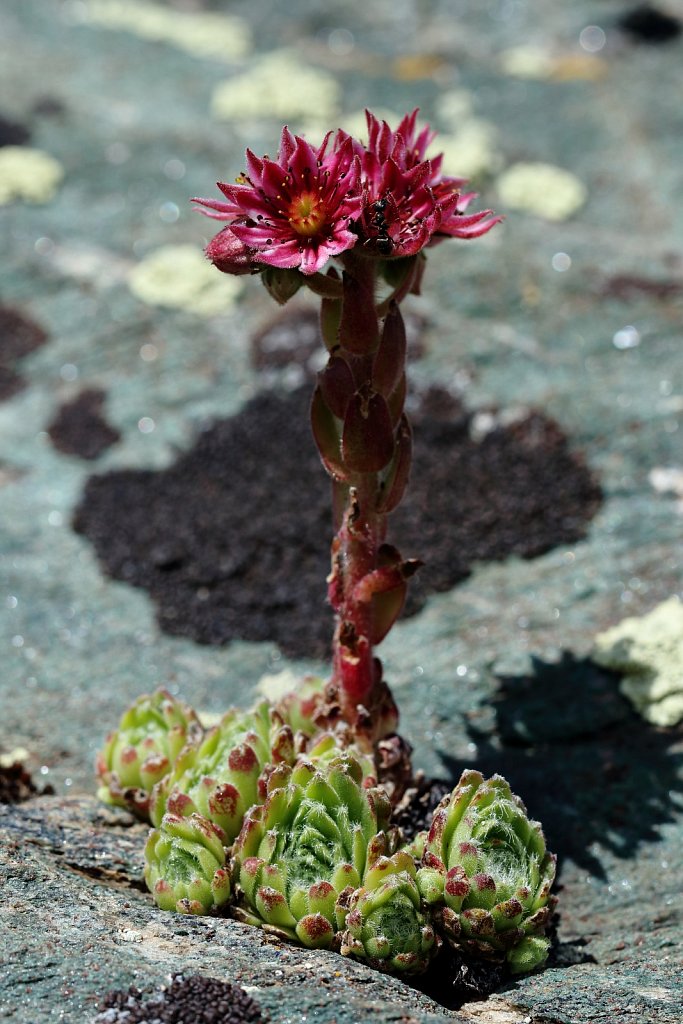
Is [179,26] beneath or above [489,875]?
above

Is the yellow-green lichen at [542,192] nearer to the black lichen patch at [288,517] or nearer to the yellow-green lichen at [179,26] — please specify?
the black lichen patch at [288,517]

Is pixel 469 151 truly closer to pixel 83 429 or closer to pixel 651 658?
pixel 83 429

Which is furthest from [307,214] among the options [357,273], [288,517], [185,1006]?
[288,517]

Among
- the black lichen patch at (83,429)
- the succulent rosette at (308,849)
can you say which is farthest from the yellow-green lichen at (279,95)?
the succulent rosette at (308,849)

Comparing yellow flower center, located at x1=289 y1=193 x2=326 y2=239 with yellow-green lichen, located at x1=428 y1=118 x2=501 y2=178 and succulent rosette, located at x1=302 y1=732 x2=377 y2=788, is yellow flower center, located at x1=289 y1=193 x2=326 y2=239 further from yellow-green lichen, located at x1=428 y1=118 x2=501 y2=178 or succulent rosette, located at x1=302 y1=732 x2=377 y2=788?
yellow-green lichen, located at x1=428 y1=118 x2=501 y2=178

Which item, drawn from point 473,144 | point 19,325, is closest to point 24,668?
point 19,325

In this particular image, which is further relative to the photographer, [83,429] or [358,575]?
[83,429]

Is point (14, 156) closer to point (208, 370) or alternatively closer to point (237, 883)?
point (208, 370)
